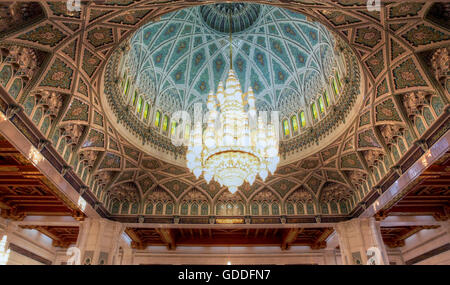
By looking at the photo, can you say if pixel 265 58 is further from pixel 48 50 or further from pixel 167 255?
pixel 167 255

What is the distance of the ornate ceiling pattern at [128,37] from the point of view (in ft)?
24.5

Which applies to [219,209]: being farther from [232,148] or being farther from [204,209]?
[232,148]

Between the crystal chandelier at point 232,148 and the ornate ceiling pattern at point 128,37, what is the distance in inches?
127

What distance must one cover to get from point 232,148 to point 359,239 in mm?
8888

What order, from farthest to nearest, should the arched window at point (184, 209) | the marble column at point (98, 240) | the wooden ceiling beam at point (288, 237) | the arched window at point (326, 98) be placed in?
1. the wooden ceiling beam at point (288, 237)
2. the arched window at point (184, 209)
3. the arched window at point (326, 98)
4. the marble column at point (98, 240)

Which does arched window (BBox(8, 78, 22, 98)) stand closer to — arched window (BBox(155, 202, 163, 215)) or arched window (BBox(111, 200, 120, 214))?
arched window (BBox(111, 200, 120, 214))

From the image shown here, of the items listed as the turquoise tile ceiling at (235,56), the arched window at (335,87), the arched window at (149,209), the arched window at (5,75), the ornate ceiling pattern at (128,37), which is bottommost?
the arched window at (5,75)

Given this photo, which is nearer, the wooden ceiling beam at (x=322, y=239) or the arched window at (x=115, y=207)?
the arched window at (x=115, y=207)

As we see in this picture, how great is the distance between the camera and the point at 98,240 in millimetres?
13500

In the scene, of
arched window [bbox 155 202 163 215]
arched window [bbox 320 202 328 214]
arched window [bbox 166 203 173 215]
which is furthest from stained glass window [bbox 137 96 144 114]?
arched window [bbox 320 202 328 214]

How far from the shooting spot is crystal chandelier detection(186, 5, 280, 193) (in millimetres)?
8617

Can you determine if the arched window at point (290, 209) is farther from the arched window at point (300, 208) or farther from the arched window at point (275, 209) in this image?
the arched window at point (275, 209)

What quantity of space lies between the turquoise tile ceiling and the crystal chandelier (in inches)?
231

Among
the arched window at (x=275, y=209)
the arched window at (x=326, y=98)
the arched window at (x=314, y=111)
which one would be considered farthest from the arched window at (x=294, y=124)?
the arched window at (x=275, y=209)
